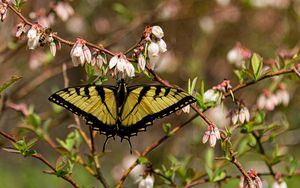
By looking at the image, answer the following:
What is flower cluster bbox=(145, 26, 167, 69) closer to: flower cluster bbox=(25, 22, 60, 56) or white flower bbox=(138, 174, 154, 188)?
flower cluster bbox=(25, 22, 60, 56)

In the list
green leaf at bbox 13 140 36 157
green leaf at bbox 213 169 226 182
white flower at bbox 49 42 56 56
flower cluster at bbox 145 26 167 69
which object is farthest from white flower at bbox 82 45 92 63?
green leaf at bbox 213 169 226 182

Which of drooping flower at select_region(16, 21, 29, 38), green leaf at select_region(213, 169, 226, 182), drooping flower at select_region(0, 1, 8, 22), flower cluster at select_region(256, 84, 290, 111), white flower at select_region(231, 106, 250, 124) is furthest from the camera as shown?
flower cluster at select_region(256, 84, 290, 111)

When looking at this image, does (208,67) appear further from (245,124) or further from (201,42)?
(245,124)

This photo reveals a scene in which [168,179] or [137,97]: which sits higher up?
[137,97]

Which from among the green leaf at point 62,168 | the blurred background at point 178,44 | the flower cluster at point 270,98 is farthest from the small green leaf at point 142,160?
the blurred background at point 178,44

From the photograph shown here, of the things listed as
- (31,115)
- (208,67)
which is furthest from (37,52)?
(208,67)

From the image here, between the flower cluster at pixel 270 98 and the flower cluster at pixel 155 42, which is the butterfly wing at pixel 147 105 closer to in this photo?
the flower cluster at pixel 155 42
